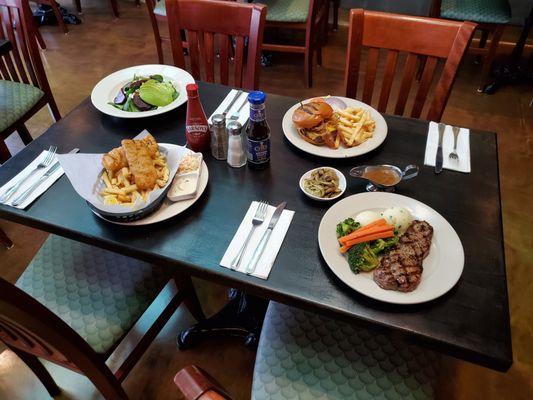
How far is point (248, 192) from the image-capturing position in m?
1.11

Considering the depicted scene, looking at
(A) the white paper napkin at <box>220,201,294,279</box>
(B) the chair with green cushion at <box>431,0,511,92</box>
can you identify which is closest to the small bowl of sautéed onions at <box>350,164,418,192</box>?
(A) the white paper napkin at <box>220,201,294,279</box>

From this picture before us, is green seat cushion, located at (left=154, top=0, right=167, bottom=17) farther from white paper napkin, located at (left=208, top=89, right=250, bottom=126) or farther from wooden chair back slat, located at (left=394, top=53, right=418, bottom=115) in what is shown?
wooden chair back slat, located at (left=394, top=53, right=418, bottom=115)

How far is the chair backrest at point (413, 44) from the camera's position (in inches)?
53.7

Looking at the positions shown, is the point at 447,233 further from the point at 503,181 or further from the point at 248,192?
the point at 503,181

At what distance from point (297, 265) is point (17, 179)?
83 cm

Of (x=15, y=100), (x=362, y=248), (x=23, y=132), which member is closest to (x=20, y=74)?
(x=15, y=100)

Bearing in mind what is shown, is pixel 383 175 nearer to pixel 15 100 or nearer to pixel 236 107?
pixel 236 107

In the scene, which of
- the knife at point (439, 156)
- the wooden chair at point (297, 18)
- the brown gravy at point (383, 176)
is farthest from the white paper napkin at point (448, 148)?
the wooden chair at point (297, 18)

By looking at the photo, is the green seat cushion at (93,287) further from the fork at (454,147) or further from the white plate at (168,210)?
Answer: the fork at (454,147)

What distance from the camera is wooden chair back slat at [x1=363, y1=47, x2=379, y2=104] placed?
1488mm

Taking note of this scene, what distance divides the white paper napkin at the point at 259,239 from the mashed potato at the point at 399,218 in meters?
0.24

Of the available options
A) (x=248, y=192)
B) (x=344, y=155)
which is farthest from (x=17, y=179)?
(x=344, y=155)

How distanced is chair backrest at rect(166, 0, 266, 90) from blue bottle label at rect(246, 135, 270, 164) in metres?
0.61

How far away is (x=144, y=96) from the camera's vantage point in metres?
1.37
